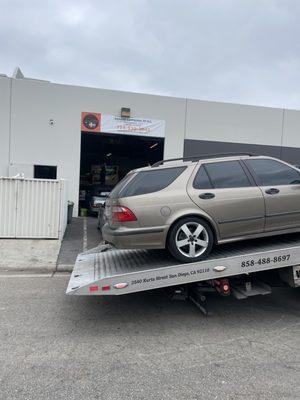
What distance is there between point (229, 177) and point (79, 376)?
3284 mm

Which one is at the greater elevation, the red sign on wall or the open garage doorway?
the red sign on wall

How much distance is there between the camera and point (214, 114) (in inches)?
677

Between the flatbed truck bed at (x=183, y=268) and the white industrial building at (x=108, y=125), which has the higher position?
the white industrial building at (x=108, y=125)

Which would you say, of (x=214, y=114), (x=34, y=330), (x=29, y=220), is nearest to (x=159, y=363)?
(x=34, y=330)

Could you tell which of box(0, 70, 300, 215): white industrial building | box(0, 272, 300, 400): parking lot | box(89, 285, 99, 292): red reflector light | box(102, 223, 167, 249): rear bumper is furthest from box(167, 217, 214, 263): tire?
box(0, 70, 300, 215): white industrial building

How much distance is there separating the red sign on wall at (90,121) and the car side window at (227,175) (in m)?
11.4

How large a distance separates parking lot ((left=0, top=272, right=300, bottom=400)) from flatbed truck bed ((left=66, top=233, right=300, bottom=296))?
23.0 inches

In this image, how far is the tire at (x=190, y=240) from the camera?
5125mm

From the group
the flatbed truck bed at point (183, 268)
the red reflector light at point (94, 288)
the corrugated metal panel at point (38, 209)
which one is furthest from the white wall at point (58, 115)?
the red reflector light at point (94, 288)

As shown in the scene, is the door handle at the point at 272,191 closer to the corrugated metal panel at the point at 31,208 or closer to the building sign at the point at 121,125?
the corrugated metal panel at the point at 31,208

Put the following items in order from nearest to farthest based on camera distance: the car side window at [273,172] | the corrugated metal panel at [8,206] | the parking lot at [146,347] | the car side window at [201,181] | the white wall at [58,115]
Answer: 1. the parking lot at [146,347]
2. the car side window at [201,181]
3. the car side window at [273,172]
4. the corrugated metal panel at [8,206]
5. the white wall at [58,115]

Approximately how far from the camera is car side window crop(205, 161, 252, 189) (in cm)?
554

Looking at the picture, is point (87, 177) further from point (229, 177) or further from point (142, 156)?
point (229, 177)

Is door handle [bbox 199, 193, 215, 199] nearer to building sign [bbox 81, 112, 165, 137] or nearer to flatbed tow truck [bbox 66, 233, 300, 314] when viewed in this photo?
flatbed tow truck [bbox 66, 233, 300, 314]
